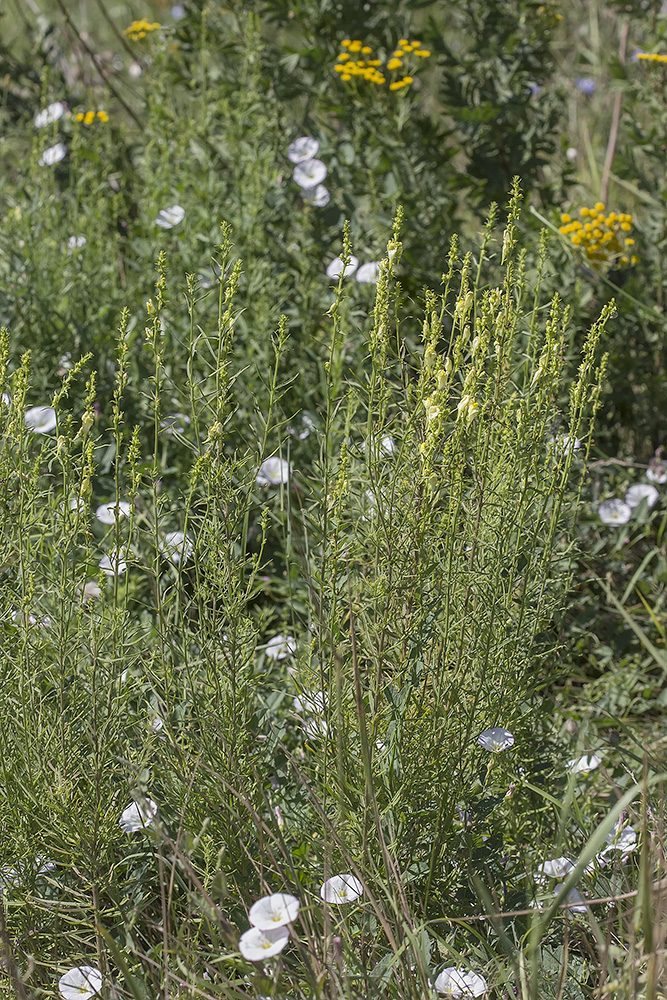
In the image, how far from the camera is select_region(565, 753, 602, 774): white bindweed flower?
1.67m

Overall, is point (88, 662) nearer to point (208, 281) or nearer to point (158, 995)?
point (158, 995)

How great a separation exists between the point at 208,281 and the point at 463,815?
5.90ft

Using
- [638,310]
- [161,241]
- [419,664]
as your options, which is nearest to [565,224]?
[638,310]

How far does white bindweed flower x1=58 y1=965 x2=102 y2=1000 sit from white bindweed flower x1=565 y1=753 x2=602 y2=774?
83cm

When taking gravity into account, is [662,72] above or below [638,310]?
above

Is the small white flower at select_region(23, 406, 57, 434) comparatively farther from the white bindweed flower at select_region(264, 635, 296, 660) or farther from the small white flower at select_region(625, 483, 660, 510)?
the small white flower at select_region(625, 483, 660, 510)

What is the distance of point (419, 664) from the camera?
148cm

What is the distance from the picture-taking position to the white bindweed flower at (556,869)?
1425 mm

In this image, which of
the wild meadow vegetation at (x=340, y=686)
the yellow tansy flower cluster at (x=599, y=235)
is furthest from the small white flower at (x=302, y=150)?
the yellow tansy flower cluster at (x=599, y=235)

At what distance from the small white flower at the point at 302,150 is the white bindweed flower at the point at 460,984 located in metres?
2.26

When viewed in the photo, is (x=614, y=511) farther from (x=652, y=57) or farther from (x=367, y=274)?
(x=652, y=57)

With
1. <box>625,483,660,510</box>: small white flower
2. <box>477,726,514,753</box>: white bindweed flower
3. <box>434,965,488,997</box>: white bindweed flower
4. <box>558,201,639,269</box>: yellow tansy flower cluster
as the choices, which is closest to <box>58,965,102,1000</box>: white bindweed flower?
<box>434,965,488,997</box>: white bindweed flower

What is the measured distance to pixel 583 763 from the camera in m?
1.78

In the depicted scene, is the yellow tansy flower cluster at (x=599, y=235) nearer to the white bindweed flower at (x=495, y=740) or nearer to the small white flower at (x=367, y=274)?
the small white flower at (x=367, y=274)
